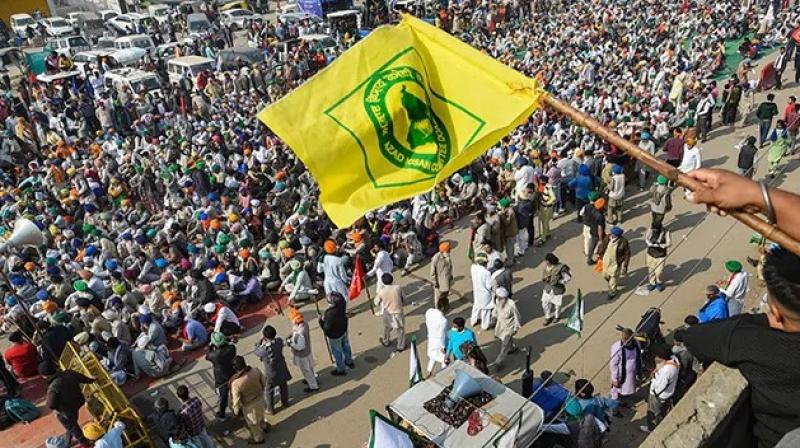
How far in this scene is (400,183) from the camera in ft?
16.6

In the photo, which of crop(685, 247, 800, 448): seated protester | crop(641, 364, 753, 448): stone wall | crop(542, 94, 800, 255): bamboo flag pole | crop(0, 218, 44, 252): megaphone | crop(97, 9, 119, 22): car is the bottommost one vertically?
crop(97, 9, 119, 22): car

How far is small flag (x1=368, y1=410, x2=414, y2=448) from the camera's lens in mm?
5930

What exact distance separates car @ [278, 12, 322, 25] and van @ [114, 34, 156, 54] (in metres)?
6.92

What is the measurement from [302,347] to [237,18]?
32527 mm

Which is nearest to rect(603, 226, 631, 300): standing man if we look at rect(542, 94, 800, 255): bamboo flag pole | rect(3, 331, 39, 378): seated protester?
rect(542, 94, 800, 255): bamboo flag pole

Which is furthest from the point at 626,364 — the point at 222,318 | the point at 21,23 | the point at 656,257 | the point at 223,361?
the point at 21,23

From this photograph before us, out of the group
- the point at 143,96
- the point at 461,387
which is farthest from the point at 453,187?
the point at 143,96

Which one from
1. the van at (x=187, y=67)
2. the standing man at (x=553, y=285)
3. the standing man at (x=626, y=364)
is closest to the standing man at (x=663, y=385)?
the standing man at (x=626, y=364)

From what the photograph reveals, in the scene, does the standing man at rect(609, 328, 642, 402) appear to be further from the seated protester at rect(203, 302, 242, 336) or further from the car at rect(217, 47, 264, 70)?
the car at rect(217, 47, 264, 70)

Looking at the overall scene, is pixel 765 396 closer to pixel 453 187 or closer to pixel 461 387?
pixel 461 387

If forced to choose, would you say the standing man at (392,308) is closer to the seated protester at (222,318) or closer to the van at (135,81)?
the seated protester at (222,318)

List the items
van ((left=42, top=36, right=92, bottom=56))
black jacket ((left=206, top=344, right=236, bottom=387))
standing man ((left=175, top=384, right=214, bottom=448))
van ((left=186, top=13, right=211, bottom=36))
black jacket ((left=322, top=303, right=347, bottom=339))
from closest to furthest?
standing man ((left=175, top=384, right=214, bottom=448))
black jacket ((left=206, top=344, right=236, bottom=387))
black jacket ((left=322, top=303, right=347, bottom=339))
van ((left=42, top=36, right=92, bottom=56))
van ((left=186, top=13, right=211, bottom=36))

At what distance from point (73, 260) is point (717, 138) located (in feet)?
53.5

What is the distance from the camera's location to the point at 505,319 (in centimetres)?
872
